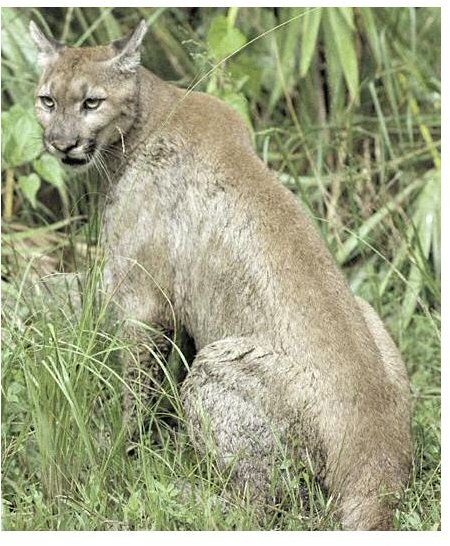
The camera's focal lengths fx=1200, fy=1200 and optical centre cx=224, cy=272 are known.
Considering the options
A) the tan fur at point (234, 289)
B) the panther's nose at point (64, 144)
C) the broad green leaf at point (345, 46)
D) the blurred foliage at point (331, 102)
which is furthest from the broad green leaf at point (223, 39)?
the panther's nose at point (64, 144)

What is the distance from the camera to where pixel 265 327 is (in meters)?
7.11

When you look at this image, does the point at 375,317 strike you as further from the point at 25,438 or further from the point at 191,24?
the point at 191,24

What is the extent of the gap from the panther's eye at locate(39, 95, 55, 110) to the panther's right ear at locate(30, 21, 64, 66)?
12.2 inches

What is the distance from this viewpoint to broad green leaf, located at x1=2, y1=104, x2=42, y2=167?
8773mm

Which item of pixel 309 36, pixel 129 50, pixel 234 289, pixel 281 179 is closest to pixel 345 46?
pixel 309 36

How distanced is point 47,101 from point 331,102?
382cm

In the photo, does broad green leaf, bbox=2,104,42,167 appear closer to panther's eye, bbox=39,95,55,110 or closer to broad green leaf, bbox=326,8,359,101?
panther's eye, bbox=39,95,55,110

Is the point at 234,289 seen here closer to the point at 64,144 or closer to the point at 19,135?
the point at 64,144

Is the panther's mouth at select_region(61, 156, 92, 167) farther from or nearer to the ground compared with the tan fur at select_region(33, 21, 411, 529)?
farther from the ground

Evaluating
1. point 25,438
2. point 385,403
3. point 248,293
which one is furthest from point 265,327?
point 25,438

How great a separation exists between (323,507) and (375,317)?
1497 mm

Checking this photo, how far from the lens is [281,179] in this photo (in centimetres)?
1024

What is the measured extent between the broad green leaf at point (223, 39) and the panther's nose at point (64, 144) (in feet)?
6.64

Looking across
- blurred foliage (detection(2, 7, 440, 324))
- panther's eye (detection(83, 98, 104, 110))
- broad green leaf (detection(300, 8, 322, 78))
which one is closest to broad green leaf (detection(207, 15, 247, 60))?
blurred foliage (detection(2, 7, 440, 324))
